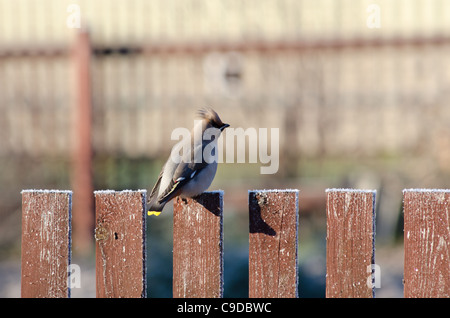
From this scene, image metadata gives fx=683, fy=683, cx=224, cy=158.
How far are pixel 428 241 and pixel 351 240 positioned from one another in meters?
0.23

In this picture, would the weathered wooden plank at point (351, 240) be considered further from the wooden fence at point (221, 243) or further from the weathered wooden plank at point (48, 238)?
the weathered wooden plank at point (48, 238)

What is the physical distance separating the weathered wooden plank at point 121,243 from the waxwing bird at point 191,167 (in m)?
0.31

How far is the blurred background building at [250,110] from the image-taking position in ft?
21.3

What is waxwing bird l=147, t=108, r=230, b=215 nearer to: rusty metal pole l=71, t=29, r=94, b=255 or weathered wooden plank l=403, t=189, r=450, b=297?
weathered wooden plank l=403, t=189, r=450, b=297

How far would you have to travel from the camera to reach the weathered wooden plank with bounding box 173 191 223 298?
85.6 inches

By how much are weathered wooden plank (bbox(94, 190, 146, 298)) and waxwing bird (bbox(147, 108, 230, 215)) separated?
31 cm

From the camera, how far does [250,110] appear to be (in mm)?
6875

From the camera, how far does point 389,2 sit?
834 cm

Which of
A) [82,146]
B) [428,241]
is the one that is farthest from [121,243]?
[82,146]

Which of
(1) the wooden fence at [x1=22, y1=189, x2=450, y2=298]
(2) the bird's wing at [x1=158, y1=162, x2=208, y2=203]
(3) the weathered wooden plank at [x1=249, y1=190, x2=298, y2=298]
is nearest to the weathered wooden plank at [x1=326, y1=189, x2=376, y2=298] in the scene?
(1) the wooden fence at [x1=22, y1=189, x2=450, y2=298]

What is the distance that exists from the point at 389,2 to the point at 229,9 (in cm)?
198

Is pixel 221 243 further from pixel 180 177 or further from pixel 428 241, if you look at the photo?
pixel 428 241

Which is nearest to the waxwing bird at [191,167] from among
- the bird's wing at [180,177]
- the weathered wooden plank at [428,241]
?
the bird's wing at [180,177]
